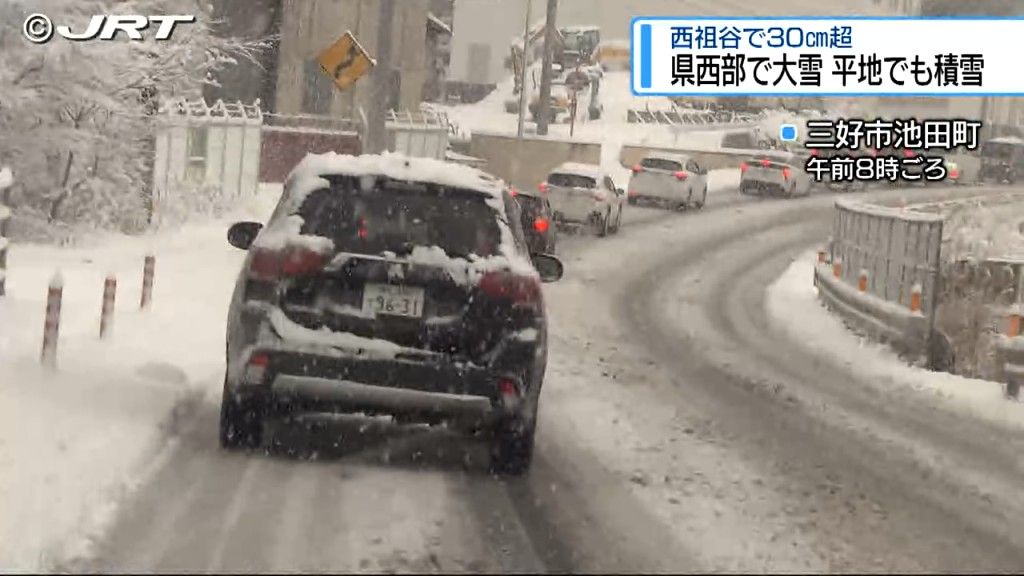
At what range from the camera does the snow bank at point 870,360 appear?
1366cm

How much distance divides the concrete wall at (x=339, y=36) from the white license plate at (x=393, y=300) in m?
34.9

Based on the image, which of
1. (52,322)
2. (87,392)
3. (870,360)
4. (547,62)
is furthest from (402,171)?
(547,62)

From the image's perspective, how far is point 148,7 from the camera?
20672 millimetres

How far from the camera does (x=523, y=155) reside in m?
45.9

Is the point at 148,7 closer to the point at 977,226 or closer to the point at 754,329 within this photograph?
the point at 754,329

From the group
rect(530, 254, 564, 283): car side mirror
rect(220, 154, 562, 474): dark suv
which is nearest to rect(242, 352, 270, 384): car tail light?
rect(220, 154, 562, 474): dark suv

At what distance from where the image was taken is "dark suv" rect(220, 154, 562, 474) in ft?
25.3

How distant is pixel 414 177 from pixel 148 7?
45.5ft

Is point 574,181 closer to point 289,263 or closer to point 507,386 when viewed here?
point 507,386

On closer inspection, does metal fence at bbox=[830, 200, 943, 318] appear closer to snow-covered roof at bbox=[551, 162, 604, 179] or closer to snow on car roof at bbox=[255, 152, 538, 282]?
snow-covered roof at bbox=[551, 162, 604, 179]

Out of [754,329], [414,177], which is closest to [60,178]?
[754,329]

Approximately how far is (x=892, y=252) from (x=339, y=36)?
89.8ft

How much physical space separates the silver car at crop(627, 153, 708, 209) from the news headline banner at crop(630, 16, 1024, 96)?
19601 millimetres

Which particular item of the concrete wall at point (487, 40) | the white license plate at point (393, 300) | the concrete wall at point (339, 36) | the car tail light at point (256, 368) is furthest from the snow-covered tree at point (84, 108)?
the concrete wall at point (487, 40)
